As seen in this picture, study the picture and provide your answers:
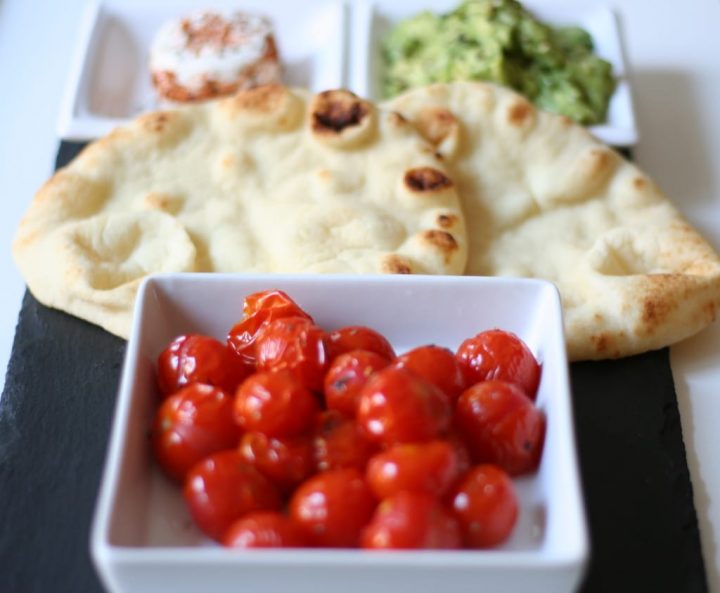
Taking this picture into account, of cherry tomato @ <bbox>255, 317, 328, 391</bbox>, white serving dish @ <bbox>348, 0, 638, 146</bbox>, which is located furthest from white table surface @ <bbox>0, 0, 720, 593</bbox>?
cherry tomato @ <bbox>255, 317, 328, 391</bbox>

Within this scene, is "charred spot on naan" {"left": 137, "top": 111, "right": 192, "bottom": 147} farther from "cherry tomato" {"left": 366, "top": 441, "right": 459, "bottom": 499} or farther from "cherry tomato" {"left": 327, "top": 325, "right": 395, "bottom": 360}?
"cherry tomato" {"left": 366, "top": 441, "right": 459, "bottom": 499}

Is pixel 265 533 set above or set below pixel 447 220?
above

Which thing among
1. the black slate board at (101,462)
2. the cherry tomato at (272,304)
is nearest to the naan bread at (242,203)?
the black slate board at (101,462)

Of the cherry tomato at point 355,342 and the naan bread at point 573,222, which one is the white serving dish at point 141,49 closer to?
the naan bread at point 573,222

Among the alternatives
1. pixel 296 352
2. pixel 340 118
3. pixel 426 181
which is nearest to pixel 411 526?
pixel 296 352

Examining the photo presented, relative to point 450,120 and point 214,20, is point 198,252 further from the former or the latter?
point 214,20

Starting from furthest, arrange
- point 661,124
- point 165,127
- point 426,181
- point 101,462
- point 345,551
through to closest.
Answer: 1. point 661,124
2. point 165,127
3. point 426,181
4. point 101,462
5. point 345,551

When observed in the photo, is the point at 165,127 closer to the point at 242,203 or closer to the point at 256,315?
the point at 242,203

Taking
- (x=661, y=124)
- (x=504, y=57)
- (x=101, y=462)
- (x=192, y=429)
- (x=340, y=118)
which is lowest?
(x=661, y=124)
